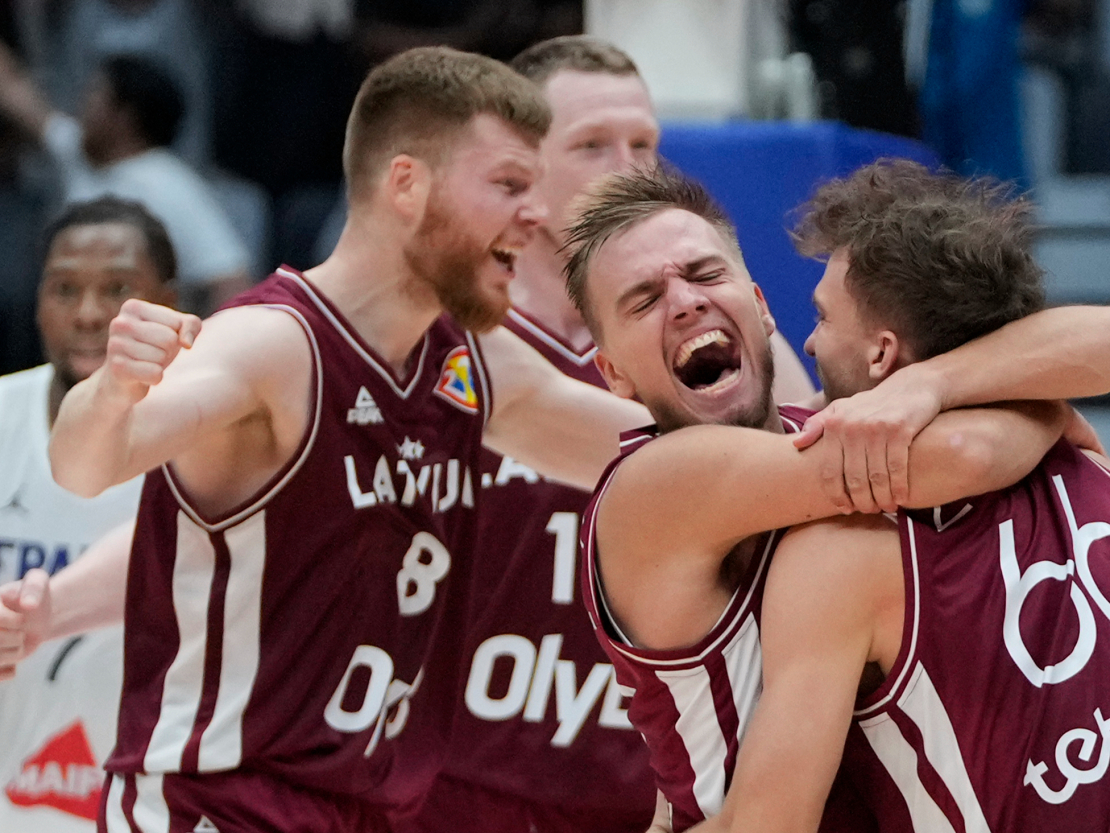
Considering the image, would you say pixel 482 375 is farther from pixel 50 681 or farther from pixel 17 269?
pixel 17 269

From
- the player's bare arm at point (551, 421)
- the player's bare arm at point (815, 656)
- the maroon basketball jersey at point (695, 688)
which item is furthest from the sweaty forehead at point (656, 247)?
the player's bare arm at point (551, 421)

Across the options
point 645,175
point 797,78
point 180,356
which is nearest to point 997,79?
point 797,78

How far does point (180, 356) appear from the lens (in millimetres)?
3107

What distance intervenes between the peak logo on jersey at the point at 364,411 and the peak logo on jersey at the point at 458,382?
23 centimetres

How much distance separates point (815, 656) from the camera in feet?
7.48

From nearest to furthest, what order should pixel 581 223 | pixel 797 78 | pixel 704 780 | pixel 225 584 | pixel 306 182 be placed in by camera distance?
pixel 704 780 → pixel 581 223 → pixel 225 584 → pixel 797 78 → pixel 306 182

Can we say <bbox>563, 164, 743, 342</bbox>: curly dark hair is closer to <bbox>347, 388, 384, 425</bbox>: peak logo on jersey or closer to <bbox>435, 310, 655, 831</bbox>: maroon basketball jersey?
<bbox>347, 388, 384, 425</bbox>: peak logo on jersey

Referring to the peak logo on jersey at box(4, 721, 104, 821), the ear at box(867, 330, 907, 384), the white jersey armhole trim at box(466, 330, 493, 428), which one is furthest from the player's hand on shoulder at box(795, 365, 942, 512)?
the peak logo on jersey at box(4, 721, 104, 821)

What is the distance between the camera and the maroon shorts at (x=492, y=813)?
160 inches

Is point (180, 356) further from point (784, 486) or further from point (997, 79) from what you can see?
point (997, 79)

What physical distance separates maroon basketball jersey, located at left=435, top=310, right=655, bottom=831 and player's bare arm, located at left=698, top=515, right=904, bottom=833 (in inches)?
68.5

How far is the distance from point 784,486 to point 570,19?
17.4 feet

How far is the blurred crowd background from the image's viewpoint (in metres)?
5.45

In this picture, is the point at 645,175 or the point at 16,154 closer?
the point at 645,175
